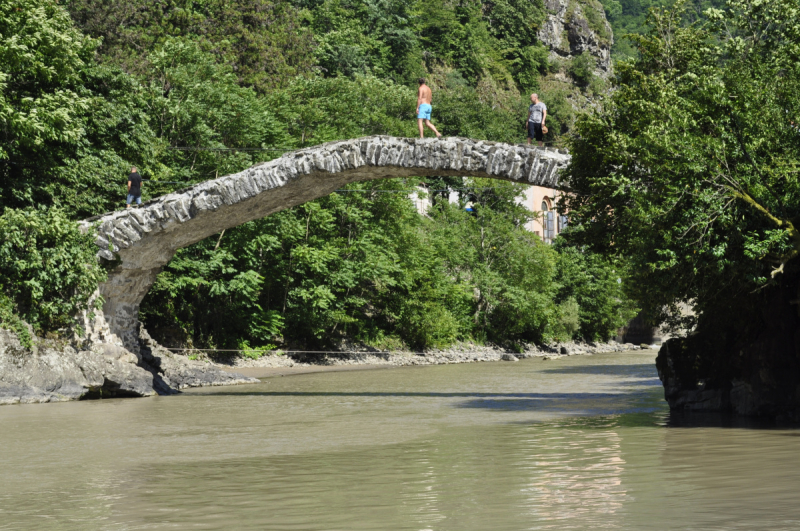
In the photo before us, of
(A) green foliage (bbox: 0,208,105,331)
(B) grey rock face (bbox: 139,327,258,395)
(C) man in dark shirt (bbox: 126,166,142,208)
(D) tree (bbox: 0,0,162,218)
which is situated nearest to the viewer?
(A) green foliage (bbox: 0,208,105,331)

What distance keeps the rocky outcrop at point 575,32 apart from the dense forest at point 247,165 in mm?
25099

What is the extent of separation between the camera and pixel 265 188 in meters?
18.0

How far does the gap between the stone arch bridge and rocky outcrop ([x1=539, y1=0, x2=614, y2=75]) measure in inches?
2520

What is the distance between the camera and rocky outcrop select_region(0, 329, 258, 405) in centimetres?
1622

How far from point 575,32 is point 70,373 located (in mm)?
72311

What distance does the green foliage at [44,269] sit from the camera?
16859 mm

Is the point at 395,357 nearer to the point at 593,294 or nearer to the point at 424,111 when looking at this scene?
the point at 424,111

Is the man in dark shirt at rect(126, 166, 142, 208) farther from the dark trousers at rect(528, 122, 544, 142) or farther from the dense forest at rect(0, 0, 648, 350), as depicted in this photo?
the dark trousers at rect(528, 122, 544, 142)

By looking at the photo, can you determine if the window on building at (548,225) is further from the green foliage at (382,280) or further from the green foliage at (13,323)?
the green foliage at (13,323)

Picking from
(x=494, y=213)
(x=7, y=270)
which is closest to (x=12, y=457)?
(x=7, y=270)

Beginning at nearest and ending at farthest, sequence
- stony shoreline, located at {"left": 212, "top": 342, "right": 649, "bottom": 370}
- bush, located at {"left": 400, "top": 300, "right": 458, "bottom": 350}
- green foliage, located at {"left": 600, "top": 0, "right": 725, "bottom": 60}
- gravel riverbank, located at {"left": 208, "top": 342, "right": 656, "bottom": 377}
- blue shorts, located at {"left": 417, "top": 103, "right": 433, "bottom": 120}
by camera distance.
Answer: blue shorts, located at {"left": 417, "top": 103, "right": 433, "bottom": 120}
gravel riverbank, located at {"left": 208, "top": 342, "right": 656, "bottom": 377}
stony shoreline, located at {"left": 212, "top": 342, "right": 649, "bottom": 370}
bush, located at {"left": 400, "top": 300, "right": 458, "bottom": 350}
green foliage, located at {"left": 600, "top": 0, "right": 725, "bottom": 60}

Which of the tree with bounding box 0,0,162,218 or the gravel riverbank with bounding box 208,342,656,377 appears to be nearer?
the tree with bounding box 0,0,162,218

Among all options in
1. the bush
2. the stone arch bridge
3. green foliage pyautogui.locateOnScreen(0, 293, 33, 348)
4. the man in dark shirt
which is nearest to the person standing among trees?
the stone arch bridge

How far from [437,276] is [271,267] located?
332 inches
